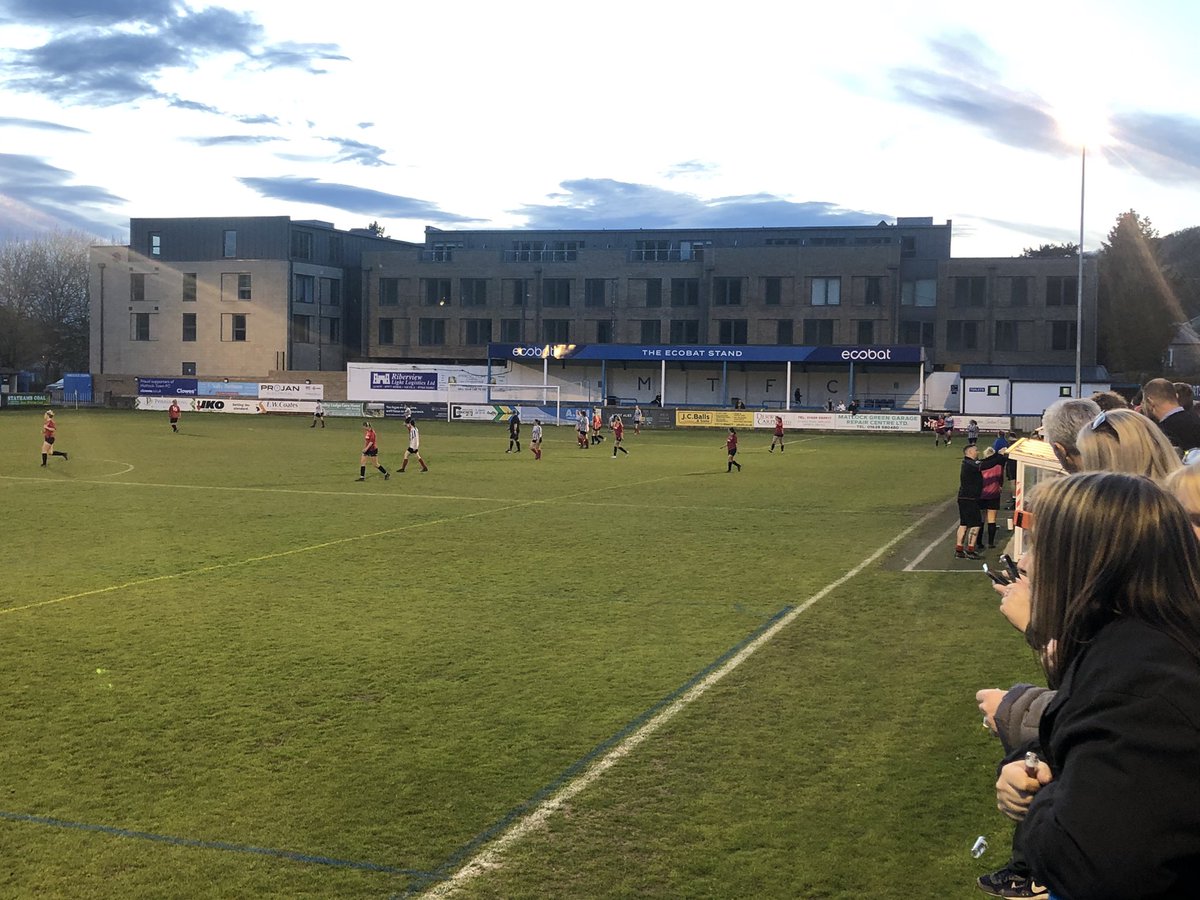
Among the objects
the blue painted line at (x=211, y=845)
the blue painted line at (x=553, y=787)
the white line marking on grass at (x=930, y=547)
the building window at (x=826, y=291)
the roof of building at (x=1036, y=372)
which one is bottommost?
the blue painted line at (x=211, y=845)

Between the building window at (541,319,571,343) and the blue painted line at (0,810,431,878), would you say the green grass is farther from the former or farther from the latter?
the building window at (541,319,571,343)

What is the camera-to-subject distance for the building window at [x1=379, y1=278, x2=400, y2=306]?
310 ft

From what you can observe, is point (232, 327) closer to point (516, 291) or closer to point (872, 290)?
point (516, 291)

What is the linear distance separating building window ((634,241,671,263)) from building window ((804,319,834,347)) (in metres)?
13.9

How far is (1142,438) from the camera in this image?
416 centimetres

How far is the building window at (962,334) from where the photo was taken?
8612cm

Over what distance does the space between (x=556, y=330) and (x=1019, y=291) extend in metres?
34.9

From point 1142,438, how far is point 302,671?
26.0 ft

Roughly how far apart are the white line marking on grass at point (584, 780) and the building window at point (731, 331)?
7716 centimetres

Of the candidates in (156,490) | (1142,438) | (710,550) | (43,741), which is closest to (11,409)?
(156,490)

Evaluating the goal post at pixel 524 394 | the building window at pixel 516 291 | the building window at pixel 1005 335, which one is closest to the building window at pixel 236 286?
→ the building window at pixel 516 291

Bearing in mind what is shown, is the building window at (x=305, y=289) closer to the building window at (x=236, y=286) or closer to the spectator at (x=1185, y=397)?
the building window at (x=236, y=286)

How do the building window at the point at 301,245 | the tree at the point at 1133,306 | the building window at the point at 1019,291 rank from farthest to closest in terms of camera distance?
the tree at the point at 1133,306 → the building window at the point at 301,245 → the building window at the point at 1019,291

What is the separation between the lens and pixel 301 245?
9488cm
